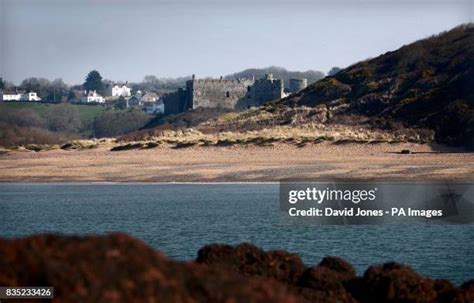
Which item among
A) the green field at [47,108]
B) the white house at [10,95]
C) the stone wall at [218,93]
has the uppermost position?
the stone wall at [218,93]

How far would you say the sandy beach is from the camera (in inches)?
1346

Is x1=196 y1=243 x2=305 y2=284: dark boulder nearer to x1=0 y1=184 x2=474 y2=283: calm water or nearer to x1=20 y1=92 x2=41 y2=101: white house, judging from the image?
x1=0 y1=184 x2=474 y2=283: calm water

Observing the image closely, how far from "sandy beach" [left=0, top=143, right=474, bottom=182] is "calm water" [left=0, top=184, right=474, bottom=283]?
2.81 ft

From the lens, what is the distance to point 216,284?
311 inches

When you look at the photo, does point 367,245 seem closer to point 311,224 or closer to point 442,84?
point 311,224

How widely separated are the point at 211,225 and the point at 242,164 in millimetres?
11519

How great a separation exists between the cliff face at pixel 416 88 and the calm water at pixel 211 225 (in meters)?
13.2

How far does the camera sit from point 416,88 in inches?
2260

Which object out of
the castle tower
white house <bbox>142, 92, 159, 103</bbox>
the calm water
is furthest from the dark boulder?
white house <bbox>142, 92, 159, 103</bbox>

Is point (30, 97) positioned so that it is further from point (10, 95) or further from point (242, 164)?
point (242, 164)

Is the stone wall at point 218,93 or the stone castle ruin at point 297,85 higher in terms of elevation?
the stone castle ruin at point 297,85

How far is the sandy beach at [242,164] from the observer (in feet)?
112

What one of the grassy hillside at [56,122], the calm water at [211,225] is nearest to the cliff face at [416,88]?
the grassy hillside at [56,122]

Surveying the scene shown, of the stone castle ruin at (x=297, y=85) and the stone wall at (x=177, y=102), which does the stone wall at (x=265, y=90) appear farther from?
the stone castle ruin at (x=297, y=85)
